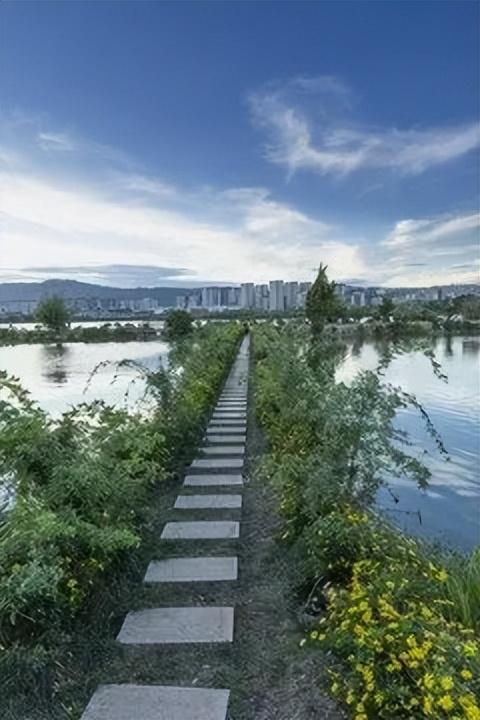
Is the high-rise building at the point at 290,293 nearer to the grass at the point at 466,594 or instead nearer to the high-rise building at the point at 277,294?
the high-rise building at the point at 277,294

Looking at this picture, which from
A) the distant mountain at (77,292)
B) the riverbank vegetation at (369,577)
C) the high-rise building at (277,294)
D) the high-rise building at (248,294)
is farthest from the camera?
the high-rise building at (248,294)

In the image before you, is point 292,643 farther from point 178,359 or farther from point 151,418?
point 178,359

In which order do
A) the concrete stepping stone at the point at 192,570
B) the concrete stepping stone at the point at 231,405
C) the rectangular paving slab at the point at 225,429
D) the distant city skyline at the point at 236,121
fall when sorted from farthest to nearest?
1. the concrete stepping stone at the point at 231,405
2. the distant city skyline at the point at 236,121
3. the rectangular paving slab at the point at 225,429
4. the concrete stepping stone at the point at 192,570

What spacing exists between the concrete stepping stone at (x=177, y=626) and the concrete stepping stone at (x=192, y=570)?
32 centimetres

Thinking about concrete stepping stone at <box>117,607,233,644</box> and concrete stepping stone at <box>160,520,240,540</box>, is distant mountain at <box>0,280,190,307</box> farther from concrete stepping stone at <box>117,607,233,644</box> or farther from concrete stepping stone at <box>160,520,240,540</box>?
concrete stepping stone at <box>117,607,233,644</box>

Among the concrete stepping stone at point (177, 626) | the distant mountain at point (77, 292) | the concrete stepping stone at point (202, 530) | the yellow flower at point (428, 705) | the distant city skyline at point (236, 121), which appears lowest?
the concrete stepping stone at point (202, 530)

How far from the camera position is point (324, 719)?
187cm

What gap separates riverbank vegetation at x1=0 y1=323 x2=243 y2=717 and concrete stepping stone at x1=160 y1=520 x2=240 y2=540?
0.67 feet

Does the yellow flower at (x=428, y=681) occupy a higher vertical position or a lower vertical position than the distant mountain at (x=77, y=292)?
lower

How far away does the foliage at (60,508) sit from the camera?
2113 millimetres

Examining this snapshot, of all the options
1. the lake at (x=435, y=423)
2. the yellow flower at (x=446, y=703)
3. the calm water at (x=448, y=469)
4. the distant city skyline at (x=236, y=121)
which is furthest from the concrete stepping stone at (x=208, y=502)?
the distant city skyline at (x=236, y=121)

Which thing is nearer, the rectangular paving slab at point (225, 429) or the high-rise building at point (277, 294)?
the rectangular paving slab at point (225, 429)

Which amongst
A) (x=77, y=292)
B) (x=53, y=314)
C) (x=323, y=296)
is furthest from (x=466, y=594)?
(x=53, y=314)

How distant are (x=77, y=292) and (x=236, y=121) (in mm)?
26830
